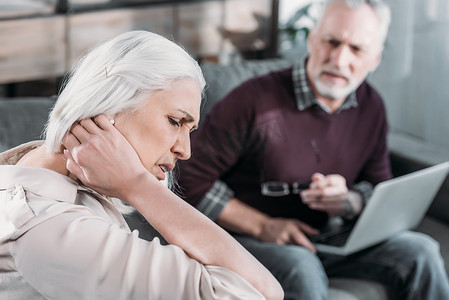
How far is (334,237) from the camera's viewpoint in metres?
1.82

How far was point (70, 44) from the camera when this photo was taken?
208 centimetres

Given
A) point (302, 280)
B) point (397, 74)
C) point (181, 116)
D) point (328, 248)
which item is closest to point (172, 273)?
point (181, 116)

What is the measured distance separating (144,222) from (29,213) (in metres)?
0.16

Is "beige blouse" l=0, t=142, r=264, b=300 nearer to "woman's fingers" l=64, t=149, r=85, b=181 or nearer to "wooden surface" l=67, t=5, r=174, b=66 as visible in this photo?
"woman's fingers" l=64, t=149, r=85, b=181

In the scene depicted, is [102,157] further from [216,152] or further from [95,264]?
[216,152]

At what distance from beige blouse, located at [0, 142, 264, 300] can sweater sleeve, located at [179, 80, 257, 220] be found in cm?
91

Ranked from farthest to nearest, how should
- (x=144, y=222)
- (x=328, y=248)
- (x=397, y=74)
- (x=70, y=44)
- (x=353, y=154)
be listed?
(x=397, y=74) < (x=70, y=44) < (x=353, y=154) < (x=328, y=248) < (x=144, y=222)

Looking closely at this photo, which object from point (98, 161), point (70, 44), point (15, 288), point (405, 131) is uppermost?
point (98, 161)

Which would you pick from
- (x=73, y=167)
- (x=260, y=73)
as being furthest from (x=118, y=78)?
(x=260, y=73)

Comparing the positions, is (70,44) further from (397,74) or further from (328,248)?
(397,74)

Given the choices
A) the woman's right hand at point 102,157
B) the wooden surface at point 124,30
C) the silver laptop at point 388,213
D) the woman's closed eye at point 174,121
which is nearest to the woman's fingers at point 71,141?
the woman's right hand at point 102,157

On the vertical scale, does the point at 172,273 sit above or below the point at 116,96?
below

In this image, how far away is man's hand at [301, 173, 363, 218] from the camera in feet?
5.67

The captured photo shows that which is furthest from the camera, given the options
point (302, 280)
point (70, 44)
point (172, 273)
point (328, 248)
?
point (70, 44)
